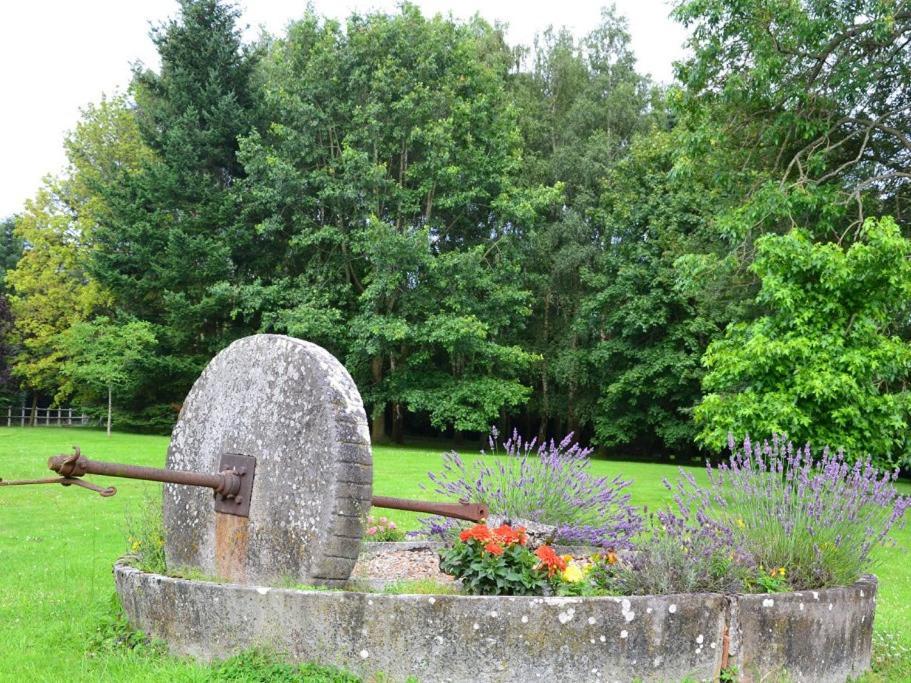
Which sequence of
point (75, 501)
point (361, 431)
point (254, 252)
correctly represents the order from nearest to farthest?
point (361, 431) < point (75, 501) < point (254, 252)

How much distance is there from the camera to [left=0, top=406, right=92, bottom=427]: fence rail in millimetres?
41938

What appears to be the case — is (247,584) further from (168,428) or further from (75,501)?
(168,428)

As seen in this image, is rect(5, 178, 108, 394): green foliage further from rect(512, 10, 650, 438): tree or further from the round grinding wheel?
the round grinding wheel

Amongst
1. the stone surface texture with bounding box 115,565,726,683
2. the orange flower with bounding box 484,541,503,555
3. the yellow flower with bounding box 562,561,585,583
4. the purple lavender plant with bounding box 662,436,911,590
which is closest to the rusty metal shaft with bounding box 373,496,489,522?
the orange flower with bounding box 484,541,503,555

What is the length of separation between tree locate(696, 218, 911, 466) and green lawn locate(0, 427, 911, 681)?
204 cm

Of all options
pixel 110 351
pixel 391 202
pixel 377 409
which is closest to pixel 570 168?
pixel 391 202

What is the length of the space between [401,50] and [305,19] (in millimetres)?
4092

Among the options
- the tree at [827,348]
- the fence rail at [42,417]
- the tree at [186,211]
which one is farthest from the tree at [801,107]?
the fence rail at [42,417]

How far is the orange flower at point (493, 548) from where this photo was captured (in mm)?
4742

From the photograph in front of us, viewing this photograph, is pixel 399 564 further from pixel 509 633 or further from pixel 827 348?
pixel 827 348

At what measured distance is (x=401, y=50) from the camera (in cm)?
3072

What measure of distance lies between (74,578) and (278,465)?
4163mm

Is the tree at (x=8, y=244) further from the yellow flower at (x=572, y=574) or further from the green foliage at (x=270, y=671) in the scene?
the yellow flower at (x=572, y=574)

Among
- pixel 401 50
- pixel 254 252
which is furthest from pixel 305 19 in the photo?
pixel 254 252
